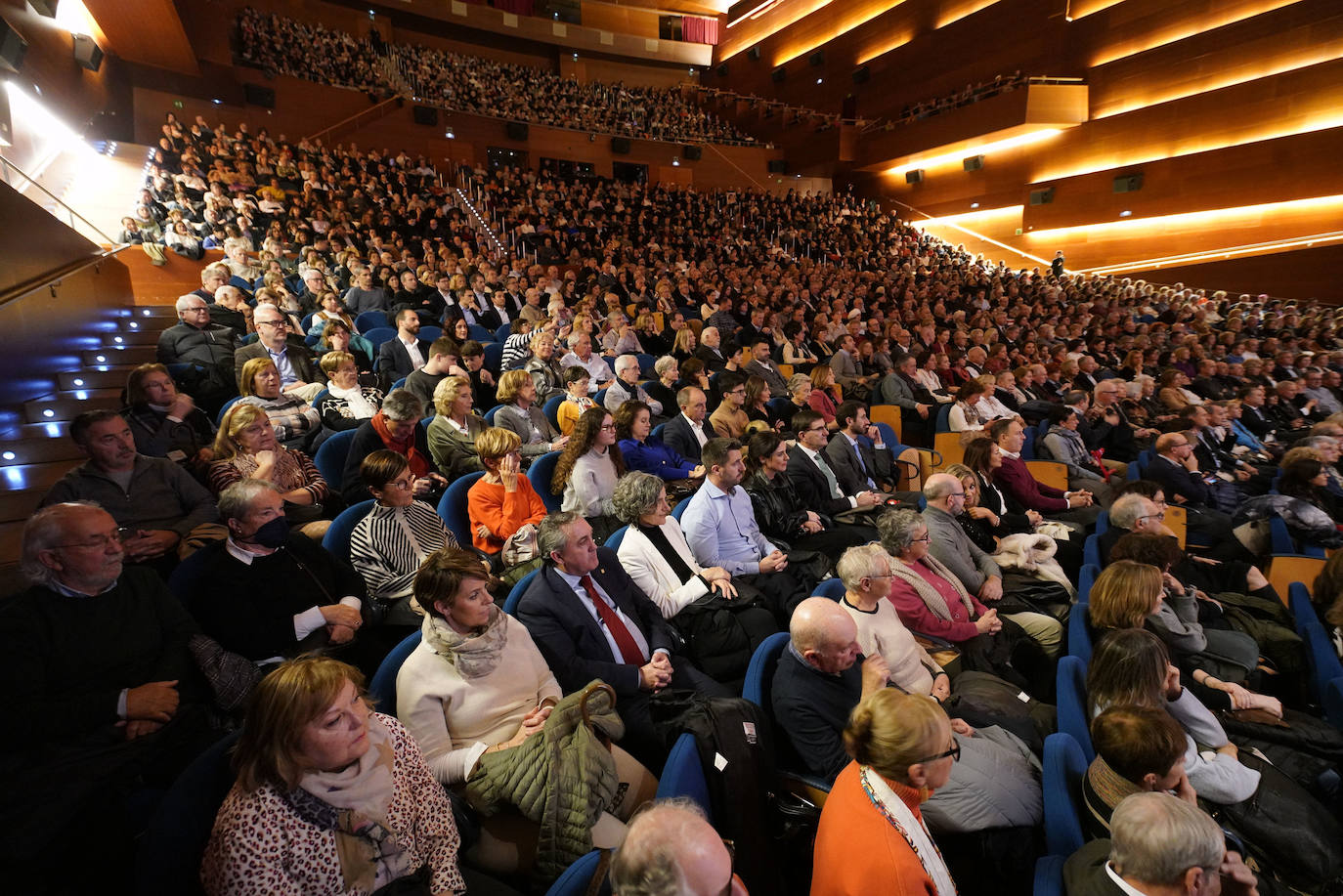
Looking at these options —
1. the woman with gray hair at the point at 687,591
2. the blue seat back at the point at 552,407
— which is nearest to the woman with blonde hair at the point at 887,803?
the woman with gray hair at the point at 687,591

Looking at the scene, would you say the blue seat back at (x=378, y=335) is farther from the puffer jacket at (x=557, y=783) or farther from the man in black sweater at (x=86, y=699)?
the puffer jacket at (x=557, y=783)

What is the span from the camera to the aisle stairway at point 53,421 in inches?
105

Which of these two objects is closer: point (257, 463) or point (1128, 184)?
point (257, 463)

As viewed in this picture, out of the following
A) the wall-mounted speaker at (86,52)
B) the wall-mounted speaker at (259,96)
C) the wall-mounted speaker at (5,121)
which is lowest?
the wall-mounted speaker at (5,121)

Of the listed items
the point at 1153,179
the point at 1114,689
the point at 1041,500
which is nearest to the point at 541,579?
the point at 1114,689

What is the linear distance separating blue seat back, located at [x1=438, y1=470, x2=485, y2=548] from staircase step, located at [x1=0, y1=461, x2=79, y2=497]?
69.0 inches

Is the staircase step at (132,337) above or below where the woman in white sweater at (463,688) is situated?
above

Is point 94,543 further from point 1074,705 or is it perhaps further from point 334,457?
point 1074,705

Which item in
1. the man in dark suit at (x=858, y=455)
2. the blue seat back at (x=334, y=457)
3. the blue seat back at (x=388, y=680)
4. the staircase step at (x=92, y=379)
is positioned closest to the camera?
the blue seat back at (x=388, y=680)

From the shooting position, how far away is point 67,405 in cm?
369

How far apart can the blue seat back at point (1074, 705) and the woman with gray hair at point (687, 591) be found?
0.92 meters

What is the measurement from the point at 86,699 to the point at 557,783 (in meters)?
1.01

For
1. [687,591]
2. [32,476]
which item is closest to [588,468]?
[687,591]

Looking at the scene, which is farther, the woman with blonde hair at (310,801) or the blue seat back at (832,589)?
the blue seat back at (832,589)
